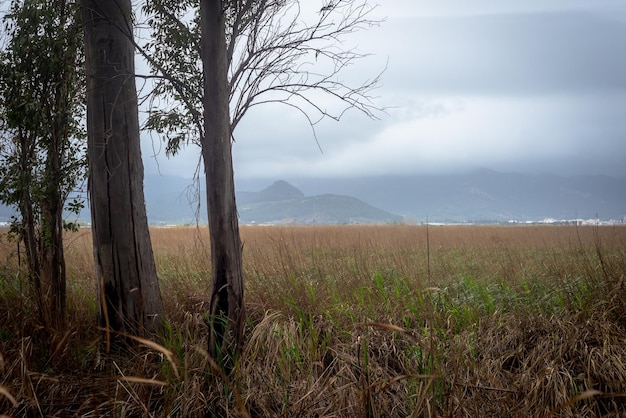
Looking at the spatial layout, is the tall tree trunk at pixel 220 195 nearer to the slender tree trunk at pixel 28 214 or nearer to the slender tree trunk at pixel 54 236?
the slender tree trunk at pixel 54 236

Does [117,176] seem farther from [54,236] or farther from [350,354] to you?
[350,354]

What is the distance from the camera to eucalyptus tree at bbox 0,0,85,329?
5734 mm

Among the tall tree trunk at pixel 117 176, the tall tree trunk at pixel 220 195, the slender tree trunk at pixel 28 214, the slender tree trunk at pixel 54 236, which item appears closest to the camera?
the tall tree trunk at pixel 220 195

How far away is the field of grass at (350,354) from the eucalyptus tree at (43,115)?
0.60m

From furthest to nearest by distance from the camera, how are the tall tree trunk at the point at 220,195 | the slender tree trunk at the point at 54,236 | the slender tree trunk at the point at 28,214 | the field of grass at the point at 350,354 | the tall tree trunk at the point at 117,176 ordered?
the slender tree trunk at the point at 28,214
the slender tree trunk at the point at 54,236
the tall tree trunk at the point at 117,176
the tall tree trunk at the point at 220,195
the field of grass at the point at 350,354

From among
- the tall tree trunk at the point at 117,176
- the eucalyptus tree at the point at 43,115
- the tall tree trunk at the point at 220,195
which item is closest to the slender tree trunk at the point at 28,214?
the eucalyptus tree at the point at 43,115

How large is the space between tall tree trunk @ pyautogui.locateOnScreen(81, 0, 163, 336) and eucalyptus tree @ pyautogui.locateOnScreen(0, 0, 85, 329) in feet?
2.58

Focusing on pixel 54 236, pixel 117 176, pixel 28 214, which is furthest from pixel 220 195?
pixel 28 214

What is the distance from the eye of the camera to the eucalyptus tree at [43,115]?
18.8 ft

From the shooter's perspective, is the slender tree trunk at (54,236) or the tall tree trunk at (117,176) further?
the slender tree trunk at (54,236)

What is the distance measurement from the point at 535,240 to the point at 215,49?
523 inches

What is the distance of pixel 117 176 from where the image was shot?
15.8 feet

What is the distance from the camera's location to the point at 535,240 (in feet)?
50.3

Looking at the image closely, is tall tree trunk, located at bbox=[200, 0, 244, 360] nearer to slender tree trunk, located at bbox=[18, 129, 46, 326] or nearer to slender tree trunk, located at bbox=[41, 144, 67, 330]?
slender tree trunk, located at bbox=[41, 144, 67, 330]
